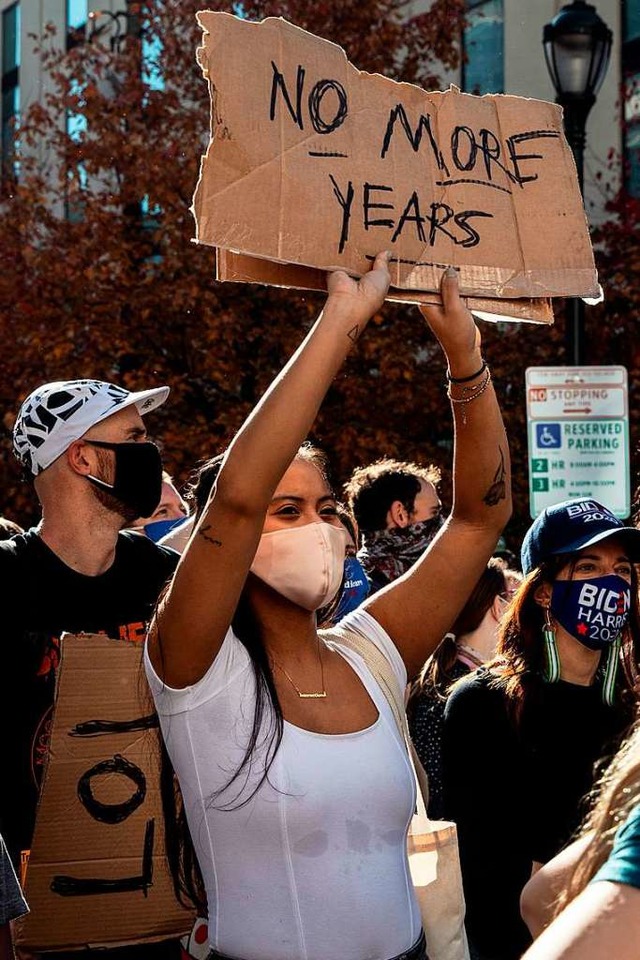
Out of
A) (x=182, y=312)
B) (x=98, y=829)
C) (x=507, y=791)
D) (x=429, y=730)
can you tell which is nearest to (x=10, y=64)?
(x=182, y=312)

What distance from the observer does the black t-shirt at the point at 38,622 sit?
321cm

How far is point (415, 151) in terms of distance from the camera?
9.23 feet

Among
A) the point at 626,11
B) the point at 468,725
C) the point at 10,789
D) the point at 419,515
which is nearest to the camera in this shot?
the point at 10,789

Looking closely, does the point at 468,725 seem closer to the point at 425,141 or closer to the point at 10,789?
the point at 10,789

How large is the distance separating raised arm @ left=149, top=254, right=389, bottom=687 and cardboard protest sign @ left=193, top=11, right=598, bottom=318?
0.83ft

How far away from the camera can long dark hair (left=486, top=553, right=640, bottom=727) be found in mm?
3605

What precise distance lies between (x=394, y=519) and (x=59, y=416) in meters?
2.84

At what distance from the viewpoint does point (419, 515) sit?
20.5 ft

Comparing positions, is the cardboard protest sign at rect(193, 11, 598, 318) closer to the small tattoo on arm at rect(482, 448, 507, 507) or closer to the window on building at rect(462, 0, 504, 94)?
the small tattoo on arm at rect(482, 448, 507, 507)

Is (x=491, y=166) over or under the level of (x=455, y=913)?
over

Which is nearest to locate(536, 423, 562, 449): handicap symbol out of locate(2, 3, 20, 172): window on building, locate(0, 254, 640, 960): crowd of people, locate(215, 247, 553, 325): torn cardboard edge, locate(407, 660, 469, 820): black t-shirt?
locate(407, 660, 469, 820): black t-shirt

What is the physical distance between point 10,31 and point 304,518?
2889 cm

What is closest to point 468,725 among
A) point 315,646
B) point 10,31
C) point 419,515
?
point 315,646

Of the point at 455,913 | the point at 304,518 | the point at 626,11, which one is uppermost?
the point at 626,11
